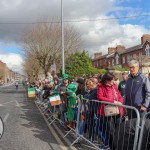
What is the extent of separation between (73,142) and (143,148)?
112 inches

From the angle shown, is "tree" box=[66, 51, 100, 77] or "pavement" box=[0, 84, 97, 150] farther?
"tree" box=[66, 51, 100, 77]

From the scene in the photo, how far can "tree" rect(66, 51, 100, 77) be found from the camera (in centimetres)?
4019

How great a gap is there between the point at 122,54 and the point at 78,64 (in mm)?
28015

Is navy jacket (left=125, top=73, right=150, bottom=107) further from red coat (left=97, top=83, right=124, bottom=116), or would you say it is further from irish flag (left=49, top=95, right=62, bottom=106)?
irish flag (left=49, top=95, right=62, bottom=106)

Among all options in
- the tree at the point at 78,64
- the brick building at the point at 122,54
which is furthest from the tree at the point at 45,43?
the brick building at the point at 122,54

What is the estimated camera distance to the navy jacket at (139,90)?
600 cm

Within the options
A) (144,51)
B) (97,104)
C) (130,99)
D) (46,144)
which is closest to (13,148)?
(46,144)

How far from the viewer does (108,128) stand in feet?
19.6

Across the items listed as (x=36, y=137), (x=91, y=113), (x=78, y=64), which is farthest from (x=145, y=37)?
(x=91, y=113)

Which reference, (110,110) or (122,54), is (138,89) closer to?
(110,110)

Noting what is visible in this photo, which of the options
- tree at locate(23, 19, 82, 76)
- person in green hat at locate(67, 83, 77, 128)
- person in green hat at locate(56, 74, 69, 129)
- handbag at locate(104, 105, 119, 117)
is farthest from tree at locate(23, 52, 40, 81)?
handbag at locate(104, 105, 119, 117)

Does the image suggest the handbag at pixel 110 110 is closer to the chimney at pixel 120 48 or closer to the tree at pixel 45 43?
the tree at pixel 45 43

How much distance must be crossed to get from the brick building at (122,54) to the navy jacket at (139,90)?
41.5 meters

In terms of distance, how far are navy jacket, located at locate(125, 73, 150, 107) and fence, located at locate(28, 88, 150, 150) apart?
1.66 ft
